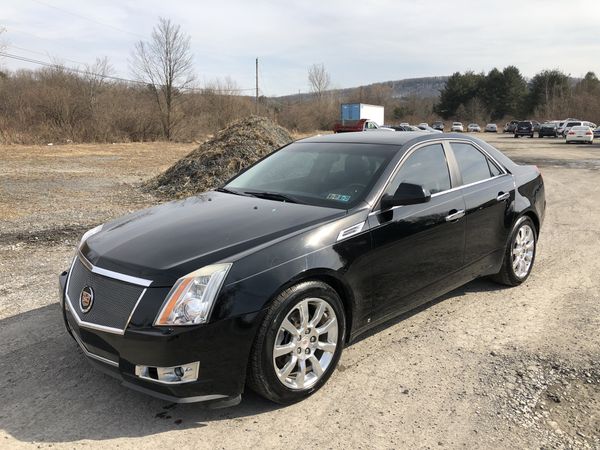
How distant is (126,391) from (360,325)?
1.63 metres

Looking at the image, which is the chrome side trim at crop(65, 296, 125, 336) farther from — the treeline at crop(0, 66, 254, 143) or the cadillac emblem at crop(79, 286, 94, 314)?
the treeline at crop(0, 66, 254, 143)

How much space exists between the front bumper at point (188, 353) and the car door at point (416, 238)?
116 cm

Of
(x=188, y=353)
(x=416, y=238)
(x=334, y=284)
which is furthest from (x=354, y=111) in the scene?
(x=188, y=353)

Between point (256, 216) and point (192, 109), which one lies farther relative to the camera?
point (192, 109)

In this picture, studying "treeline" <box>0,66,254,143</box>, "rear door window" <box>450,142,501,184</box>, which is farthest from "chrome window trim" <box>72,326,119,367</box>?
"treeline" <box>0,66,254,143</box>

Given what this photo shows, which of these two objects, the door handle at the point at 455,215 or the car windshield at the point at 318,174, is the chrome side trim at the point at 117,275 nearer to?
the car windshield at the point at 318,174

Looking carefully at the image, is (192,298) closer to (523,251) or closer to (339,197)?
(339,197)

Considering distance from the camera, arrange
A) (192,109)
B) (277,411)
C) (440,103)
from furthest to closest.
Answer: (440,103) → (192,109) → (277,411)

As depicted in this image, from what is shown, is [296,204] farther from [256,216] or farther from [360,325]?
[360,325]

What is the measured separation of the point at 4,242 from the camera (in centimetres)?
716

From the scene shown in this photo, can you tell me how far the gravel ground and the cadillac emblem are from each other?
2.05ft

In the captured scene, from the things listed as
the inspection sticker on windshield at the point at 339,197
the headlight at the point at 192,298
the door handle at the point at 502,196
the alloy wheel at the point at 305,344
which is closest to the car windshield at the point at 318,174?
the inspection sticker on windshield at the point at 339,197

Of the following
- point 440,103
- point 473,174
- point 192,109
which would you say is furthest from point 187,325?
point 440,103

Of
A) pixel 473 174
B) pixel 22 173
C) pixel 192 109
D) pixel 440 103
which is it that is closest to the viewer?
pixel 473 174
